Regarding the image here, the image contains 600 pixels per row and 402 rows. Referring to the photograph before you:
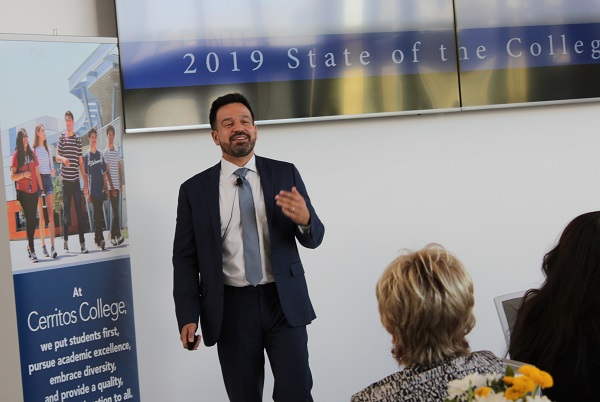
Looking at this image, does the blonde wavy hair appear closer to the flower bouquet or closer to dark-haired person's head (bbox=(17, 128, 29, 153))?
the flower bouquet

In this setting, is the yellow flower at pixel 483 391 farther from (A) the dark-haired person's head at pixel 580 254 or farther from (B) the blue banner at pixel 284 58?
(B) the blue banner at pixel 284 58

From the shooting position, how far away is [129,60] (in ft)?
13.6

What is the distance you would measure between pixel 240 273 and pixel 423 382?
152cm

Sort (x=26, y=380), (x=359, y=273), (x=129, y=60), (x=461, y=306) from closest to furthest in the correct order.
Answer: (x=461, y=306) → (x=26, y=380) → (x=129, y=60) → (x=359, y=273)

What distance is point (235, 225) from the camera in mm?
3477

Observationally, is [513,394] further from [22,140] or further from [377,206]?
[377,206]

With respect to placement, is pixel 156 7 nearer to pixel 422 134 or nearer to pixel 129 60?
pixel 129 60

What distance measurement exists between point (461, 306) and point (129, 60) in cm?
260

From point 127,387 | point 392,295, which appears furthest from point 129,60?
point 392,295

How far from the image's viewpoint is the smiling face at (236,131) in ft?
11.3

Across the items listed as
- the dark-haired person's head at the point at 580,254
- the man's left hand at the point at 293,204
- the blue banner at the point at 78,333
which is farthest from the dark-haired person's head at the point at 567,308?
the blue banner at the point at 78,333

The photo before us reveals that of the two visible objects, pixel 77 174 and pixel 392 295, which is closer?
pixel 392 295

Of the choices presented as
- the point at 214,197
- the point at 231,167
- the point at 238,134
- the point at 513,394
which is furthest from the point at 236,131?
the point at 513,394

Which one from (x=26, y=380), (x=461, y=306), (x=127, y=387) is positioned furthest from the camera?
(x=127, y=387)
